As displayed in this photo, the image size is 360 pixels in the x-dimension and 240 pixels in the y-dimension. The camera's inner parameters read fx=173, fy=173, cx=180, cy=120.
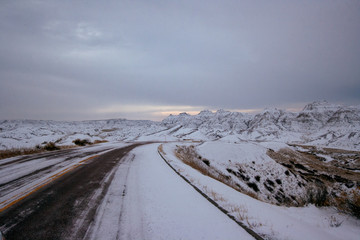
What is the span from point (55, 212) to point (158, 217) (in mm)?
2282

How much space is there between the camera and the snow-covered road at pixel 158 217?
10.4ft

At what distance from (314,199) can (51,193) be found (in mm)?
9938

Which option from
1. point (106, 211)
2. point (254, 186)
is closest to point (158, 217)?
point (106, 211)

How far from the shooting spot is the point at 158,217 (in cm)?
378

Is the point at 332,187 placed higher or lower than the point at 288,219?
lower

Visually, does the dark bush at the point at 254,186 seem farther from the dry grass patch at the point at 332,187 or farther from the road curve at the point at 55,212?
the road curve at the point at 55,212

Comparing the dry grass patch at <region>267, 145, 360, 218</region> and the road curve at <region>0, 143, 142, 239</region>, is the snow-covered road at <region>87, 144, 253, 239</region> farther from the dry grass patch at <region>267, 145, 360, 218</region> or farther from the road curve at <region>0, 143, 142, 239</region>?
the dry grass patch at <region>267, 145, 360, 218</region>

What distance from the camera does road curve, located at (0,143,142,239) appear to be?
9.94 ft

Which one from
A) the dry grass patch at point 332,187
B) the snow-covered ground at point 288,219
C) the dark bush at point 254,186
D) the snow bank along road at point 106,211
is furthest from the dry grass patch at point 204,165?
the snow bank along road at point 106,211

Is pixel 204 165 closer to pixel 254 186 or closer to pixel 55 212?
pixel 254 186

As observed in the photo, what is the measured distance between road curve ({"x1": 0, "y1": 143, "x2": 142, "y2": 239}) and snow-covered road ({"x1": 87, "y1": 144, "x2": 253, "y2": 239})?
0.29 metres

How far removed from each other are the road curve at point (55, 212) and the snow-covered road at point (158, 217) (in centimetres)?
29

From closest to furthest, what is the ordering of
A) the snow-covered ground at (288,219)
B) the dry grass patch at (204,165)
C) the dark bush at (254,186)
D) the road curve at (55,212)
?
the road curve at (55,212) → the snow-covered ground at (288,219) → the dry grass patch at (204,165) → the dark bush at (254,186)

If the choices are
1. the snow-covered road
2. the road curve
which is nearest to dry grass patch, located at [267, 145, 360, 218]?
the snow-covered road
